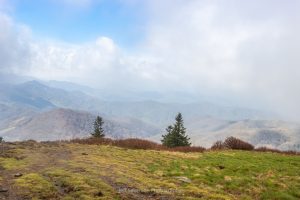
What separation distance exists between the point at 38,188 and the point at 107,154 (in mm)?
16749

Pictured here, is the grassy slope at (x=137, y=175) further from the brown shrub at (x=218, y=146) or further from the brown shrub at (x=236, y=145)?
the brown shrub at (x=236, y=145)

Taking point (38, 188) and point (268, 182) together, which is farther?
point (268, 182)

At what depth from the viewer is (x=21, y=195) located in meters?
17.9

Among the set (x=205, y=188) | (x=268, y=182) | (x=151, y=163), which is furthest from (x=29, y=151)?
(x=268, y=182)

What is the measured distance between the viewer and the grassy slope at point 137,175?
1972cm

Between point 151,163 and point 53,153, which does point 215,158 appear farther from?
point 53,153

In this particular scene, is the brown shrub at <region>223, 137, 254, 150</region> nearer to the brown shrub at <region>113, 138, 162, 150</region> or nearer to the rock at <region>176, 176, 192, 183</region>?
the brown shrub at <region>113, 138, 162, 150</region>

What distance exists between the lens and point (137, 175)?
25547mm

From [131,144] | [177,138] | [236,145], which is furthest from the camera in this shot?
[177,138]

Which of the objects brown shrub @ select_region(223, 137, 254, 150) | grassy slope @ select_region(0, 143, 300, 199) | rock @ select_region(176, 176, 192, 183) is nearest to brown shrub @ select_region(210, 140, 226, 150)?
brown shrub @ select_region(223, 137, 254, 150)

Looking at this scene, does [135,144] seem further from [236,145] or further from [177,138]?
[177,138]

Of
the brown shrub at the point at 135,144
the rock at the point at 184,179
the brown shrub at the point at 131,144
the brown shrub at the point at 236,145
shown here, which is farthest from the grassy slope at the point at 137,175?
the brown shrub at the point at 236,145

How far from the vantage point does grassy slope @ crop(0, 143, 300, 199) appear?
64.7 ft

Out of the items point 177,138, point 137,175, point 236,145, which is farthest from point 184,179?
point 177,138
